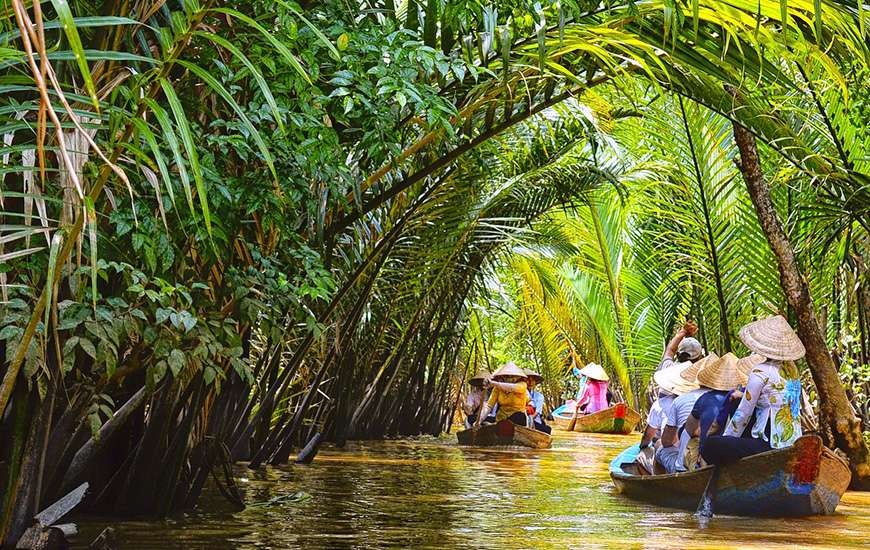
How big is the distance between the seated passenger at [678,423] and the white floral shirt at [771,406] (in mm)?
490

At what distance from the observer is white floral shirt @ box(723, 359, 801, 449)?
8.60m

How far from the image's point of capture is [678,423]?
984 centimetres

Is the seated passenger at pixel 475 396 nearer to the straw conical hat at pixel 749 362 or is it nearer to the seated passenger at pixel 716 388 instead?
the straw conical hat at pixel 749 362

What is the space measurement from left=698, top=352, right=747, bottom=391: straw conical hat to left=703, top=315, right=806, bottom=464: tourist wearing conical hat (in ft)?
0.44

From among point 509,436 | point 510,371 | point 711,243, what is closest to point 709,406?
point 711,243

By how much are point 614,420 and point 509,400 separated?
7.25 metres

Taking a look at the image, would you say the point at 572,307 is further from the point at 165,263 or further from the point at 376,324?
the point at 165,263

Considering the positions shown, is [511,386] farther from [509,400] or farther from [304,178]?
[304,178]

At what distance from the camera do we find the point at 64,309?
4484 mm

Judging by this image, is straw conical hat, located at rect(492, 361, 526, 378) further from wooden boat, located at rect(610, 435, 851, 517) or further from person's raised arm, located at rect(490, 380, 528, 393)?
wooden boat, located at rect(610, 435, 851, 517)

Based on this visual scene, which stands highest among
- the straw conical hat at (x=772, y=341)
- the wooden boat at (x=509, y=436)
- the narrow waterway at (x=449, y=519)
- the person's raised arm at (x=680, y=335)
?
the person's raised arm at (x=680, y=335)

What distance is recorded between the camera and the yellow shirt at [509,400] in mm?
19000

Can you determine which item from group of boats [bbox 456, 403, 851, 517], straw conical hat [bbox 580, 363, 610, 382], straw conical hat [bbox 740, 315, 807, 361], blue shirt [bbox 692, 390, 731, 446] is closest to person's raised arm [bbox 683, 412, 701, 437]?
blue shirt [bbox 692, 390, 731, 446]

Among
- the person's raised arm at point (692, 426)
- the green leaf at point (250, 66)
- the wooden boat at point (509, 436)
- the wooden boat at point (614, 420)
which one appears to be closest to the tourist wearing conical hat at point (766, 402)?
the person's raised arm at point (692, 426)
